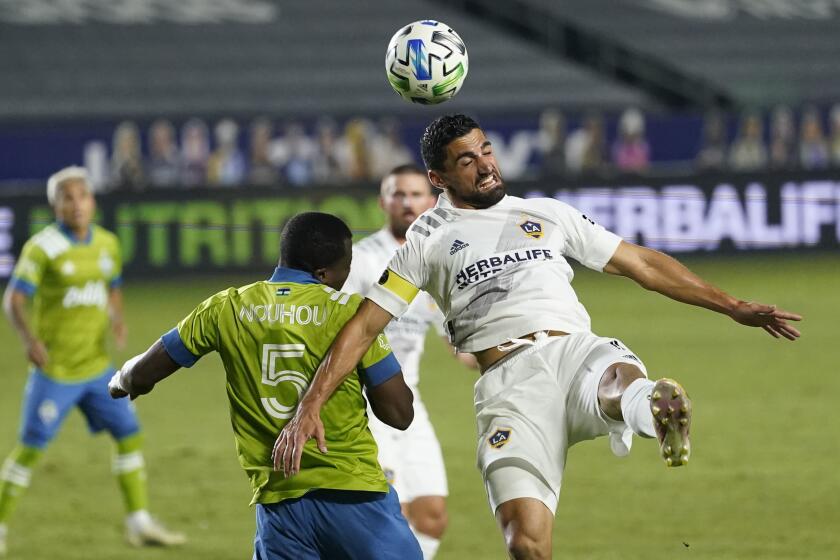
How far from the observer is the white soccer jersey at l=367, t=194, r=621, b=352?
600cm

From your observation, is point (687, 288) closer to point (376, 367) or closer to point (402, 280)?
point (402, 280)

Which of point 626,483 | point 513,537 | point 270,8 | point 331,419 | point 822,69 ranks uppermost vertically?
point 270,8

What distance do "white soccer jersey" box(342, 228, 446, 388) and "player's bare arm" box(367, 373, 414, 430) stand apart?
243 cm

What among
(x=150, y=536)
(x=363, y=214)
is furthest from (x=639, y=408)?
(x=363, y=214)

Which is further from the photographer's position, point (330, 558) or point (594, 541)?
point (594, 541)

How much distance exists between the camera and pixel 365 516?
5156mm

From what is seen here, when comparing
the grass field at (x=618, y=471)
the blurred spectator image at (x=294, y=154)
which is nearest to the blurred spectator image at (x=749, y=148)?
the grass field at (x=618, y=471)

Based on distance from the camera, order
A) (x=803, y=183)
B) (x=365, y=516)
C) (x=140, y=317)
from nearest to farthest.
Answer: (x=365, y=516) → (x=140, y=317) → (x=803, y=183)

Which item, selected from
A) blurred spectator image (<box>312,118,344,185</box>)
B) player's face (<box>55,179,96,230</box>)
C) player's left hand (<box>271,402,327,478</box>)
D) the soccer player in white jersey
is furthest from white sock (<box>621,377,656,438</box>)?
blurred spectator image (<box>312,118,344,185</box>)

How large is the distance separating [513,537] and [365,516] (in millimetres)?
774

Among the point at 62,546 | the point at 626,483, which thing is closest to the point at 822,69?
the point at 626,483

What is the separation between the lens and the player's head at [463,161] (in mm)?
6043

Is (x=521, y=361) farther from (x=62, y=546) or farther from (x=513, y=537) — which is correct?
(x=62, y=546)

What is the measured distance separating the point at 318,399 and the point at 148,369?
707mm
